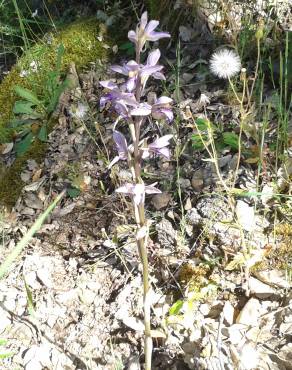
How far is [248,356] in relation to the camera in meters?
1.93

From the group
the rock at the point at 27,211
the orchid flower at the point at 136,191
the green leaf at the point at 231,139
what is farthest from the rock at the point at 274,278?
the rock at the point at 27,211

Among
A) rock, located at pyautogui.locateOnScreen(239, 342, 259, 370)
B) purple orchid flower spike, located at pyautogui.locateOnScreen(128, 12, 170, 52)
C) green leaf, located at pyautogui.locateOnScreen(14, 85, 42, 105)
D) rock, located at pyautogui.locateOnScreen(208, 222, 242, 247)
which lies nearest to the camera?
purple orchid flower spike, located at pyautogui.locateOnScreen(128, 12, 170, 52)

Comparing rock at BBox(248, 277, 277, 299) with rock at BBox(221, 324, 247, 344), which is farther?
rock at BBox(248, 277, 277, 299)

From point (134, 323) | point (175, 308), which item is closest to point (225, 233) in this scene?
point (175, 308)

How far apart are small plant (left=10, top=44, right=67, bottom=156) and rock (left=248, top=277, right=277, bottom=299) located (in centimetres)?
191

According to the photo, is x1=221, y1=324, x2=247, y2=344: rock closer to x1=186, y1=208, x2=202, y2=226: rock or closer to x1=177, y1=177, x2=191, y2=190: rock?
x1=186, y1=208, x2=202, y2=226: rock

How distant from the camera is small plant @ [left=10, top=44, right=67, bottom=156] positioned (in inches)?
141

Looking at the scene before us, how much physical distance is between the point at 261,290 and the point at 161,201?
0.78m

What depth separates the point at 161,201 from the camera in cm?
281

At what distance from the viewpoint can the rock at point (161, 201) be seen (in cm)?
280

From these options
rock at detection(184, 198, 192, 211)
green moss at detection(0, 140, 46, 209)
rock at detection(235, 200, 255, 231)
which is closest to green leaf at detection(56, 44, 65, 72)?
green moss at detection(0, 140, 46, 209)

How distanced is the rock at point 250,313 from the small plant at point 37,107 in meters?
1.96

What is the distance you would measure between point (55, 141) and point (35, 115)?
32 centimetres

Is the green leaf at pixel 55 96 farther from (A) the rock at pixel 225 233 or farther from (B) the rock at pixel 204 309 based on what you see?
(B) the rock at pixel 204 309
